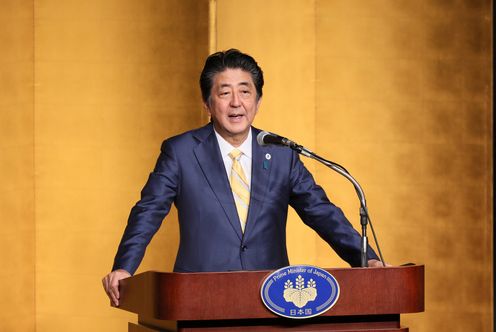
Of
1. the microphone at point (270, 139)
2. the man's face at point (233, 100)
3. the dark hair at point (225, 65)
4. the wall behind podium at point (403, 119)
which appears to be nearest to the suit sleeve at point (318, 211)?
the man's face at point (233, 100)

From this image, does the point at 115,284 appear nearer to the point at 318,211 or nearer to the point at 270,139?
the point at 270,139

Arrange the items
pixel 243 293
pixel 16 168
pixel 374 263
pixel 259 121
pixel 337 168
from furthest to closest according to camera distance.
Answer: pixel 16 168 < pixel 259 121 < pixel 374 263 < pixel 337 168 < pixel 243 293

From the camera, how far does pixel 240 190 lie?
3.21 meters

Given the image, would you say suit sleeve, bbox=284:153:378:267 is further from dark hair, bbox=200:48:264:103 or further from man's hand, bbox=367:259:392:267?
dark hair, bbox=200:48:264:103

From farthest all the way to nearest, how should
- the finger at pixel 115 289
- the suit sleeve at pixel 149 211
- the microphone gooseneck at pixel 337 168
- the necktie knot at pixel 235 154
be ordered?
1. the necktie knot at pixel 235 154
2. the suit sleeve at pixel 149 211
3. the finger at pixel 115 289
4. the microphone gooseneck at pixel 337 168

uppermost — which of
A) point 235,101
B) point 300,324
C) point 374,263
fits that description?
point 235,101

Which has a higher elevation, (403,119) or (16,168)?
(403,119)

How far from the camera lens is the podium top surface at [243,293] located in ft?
8.35

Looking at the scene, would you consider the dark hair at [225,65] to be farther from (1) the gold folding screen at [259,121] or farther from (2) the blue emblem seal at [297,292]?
(1) the gold folding screen at [259,121]

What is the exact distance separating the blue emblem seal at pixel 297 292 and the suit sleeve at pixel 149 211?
61cm

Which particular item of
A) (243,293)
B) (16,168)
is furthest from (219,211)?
(16,168)

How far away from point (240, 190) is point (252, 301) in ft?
2.29

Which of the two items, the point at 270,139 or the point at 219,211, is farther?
the point at 219,211

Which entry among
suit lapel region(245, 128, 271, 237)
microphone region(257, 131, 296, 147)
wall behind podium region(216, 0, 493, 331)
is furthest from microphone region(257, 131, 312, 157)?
wall behind podium region(216, 0, 493, 331)
